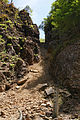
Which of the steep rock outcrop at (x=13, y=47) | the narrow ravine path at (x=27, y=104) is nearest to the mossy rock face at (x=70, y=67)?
the narrow ravine path at (x=27, y=104)

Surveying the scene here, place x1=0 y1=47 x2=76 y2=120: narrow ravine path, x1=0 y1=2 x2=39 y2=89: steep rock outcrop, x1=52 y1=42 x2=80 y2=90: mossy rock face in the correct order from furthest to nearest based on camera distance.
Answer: x1=0 y1=2 x2=39 y2=89: steep rock outcrop < x1=52 y1=42 x2=80 y2=90: mossy rock face < x1=0 y1=47 x2=76 y2=120: narrow ravine path

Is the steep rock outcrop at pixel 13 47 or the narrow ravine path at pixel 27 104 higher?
the steep rock outcrop at pixel 13 47

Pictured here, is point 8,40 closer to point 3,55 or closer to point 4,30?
point 4,30

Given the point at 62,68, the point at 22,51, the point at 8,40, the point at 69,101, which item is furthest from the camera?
the point at 22,51

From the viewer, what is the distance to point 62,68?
7391 millimetres

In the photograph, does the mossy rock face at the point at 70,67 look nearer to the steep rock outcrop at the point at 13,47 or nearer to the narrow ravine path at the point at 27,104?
the narrow ravine path at the point at 27,104

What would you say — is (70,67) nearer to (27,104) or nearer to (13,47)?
(27,104)

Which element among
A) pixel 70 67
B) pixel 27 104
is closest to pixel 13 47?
pixel 70 67

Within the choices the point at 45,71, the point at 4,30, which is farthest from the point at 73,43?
the point at 4,30

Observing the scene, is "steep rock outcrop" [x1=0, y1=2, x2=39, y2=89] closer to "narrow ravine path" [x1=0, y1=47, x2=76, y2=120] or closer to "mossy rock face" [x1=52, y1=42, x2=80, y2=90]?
Answer: "narrow ravine path" [x1=0, y1=47, x2=76, y2=120]

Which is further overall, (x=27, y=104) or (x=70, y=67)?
(x=70, y=67)

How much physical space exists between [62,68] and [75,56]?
142 centimetres

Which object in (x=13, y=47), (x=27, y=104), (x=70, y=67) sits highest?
(x=13, y=47)

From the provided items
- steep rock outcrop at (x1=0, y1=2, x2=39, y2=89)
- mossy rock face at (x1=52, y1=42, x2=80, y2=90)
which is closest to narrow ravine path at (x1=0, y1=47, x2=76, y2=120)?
steep rock outcrop at (x1=0, y1=2, x2=39, y2=89)
